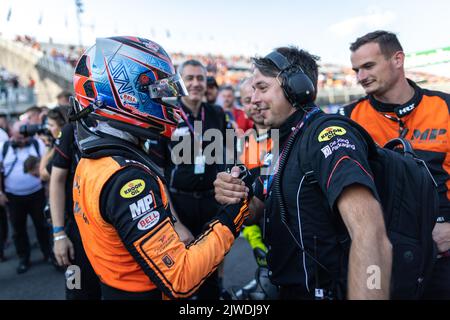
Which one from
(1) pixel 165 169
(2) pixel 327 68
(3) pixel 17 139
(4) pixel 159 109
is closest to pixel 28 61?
(3) pixel 17 139

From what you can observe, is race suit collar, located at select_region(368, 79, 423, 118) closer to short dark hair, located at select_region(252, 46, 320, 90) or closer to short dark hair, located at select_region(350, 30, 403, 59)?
short dark hair, located at select_region(350, 30, 403, 59)

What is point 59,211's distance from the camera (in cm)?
278

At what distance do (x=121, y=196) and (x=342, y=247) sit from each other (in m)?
0.95

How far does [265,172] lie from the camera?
2.02 metres

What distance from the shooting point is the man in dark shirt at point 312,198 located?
126cm

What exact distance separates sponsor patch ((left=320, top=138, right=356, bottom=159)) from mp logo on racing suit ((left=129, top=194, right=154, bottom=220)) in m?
0.73

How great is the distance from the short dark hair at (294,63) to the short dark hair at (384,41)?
2.77ft

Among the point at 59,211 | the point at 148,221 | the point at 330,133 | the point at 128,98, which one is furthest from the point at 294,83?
the point at 59,211

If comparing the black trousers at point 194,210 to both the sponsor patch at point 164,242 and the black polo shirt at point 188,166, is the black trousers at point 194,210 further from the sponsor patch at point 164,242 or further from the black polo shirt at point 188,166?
the sponsor patch at point 164,242

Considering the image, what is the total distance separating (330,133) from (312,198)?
0.29 m

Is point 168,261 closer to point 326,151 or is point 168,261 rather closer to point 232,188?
point 232,188

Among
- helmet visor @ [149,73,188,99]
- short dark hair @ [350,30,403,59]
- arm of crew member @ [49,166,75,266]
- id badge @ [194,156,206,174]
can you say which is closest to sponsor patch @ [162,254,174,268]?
helmet visor @ [149,73,188,99]

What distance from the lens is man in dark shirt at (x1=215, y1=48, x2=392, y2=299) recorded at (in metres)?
1.26
